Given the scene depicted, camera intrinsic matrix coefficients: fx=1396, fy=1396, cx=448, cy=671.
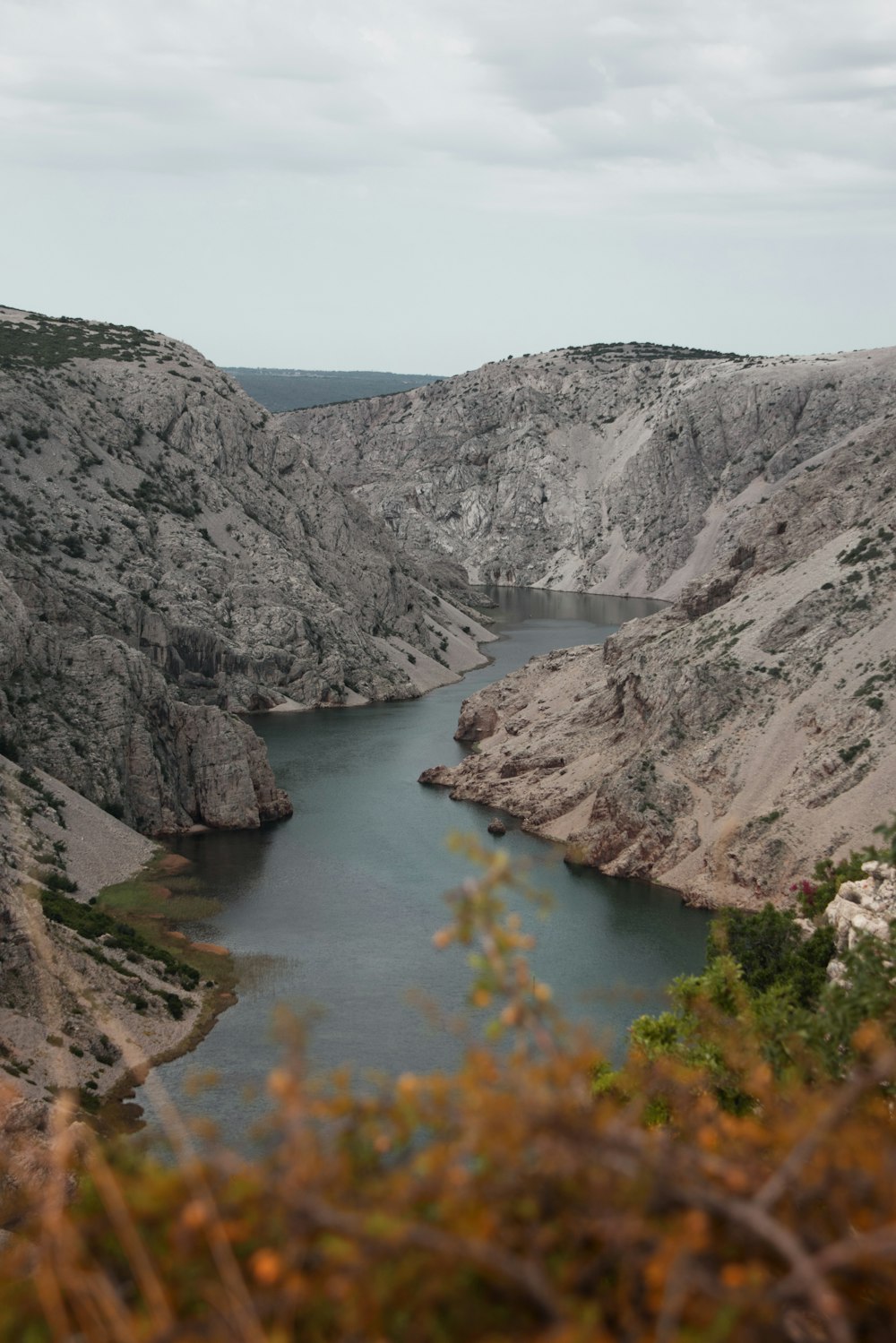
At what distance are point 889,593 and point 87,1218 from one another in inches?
2361

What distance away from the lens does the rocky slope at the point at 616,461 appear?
162 m

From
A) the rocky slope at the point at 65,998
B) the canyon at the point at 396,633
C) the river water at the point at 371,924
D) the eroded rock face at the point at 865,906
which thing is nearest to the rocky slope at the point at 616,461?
the canyon at the point at 396,633

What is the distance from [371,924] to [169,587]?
174 feet

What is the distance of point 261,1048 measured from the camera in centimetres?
3853

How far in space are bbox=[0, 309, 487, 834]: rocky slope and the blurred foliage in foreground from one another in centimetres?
5435

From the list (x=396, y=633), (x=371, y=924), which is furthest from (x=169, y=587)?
(x=371, y=924)

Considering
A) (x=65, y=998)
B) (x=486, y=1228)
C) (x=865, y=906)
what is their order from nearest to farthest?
(x=486, y=1228)
(x=865, y=906)
(x=65, y=998)

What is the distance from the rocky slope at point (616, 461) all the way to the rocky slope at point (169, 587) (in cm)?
3687

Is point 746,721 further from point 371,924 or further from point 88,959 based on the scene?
point 88,959

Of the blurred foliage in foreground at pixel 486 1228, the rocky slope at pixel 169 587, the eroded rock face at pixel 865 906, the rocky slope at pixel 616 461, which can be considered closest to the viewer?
the blurred foliage in foreground at pixel 486 1228

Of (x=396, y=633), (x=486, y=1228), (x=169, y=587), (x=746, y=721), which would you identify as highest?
(x=486, y=1228)

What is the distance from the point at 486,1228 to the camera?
650cm

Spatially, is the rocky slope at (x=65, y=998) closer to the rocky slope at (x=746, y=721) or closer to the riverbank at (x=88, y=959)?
the riverbank at (x=88, y=959)

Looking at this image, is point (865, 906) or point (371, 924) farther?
point (371, 924)
